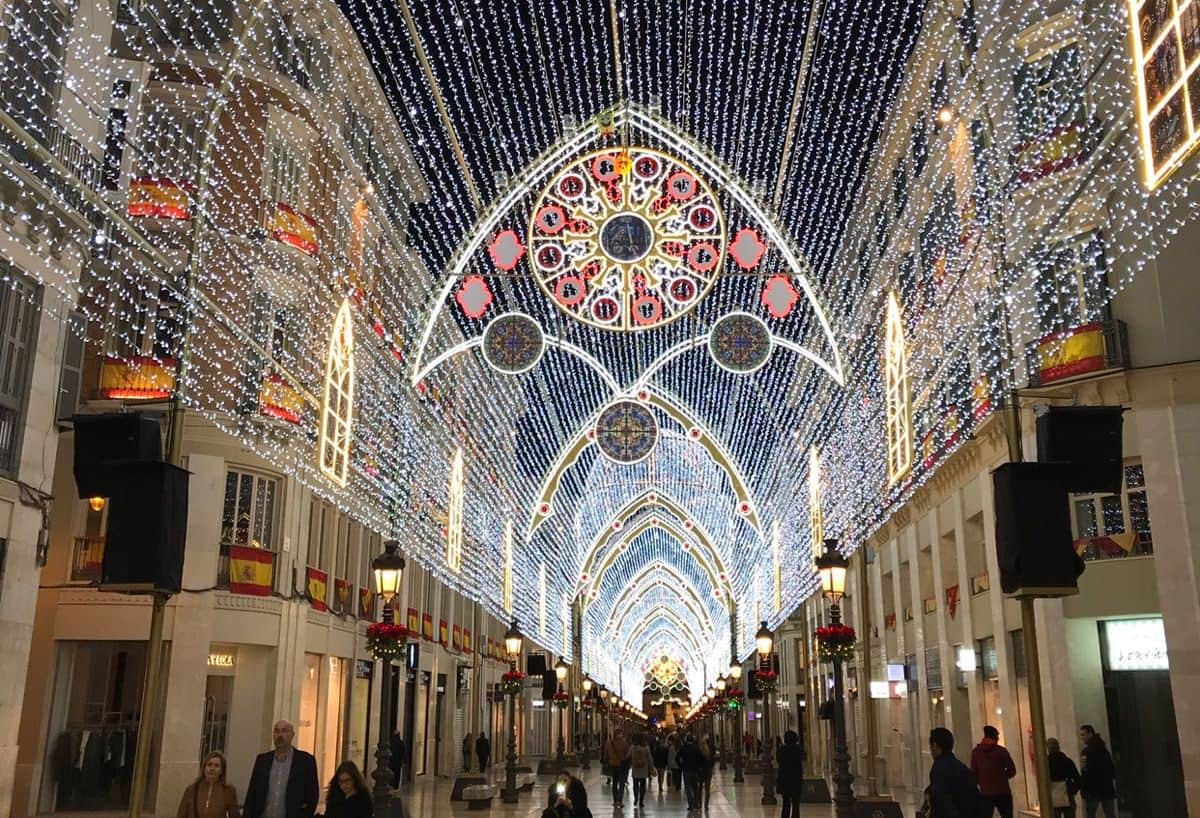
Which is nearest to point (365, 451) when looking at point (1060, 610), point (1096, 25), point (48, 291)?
point (48, 291)

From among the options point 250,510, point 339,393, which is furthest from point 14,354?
point 250,510

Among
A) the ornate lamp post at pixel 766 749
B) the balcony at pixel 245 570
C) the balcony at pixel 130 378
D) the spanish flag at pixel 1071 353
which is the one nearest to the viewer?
the spanish flag at pixel 1071 353

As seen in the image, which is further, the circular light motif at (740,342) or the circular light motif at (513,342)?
the circular light motif at (513,342)

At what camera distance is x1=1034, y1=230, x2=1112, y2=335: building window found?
59.2 ft

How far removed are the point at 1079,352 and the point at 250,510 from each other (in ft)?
51.9

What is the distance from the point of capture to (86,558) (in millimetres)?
21031

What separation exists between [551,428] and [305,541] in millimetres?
21086

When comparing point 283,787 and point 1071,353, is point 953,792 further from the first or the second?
point 1071,353

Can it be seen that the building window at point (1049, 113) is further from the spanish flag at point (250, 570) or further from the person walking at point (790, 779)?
the spanish flag at point (250, 570)

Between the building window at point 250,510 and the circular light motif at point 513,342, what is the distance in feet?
17.6

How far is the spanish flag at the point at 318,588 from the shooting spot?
24.4 m

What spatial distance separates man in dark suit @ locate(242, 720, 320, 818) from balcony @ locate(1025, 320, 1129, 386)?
1349 cm

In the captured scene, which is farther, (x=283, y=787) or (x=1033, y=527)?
(x=283, y=787)

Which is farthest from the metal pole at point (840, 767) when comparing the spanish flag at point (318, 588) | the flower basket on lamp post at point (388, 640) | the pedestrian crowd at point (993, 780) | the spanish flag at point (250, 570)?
the spanish flag at point (318, 588)
